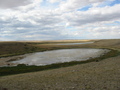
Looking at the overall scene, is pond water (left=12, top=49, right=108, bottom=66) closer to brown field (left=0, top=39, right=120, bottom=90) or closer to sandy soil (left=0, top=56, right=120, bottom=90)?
brown field (left=0, top=39, right=120, bottom=90)

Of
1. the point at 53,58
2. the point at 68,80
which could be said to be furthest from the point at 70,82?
the point at 53,58

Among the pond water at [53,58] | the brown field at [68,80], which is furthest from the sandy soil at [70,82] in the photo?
the pond water at [53,58]

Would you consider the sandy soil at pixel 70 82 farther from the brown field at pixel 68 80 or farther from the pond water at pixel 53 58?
the pond water at pixel 53 58

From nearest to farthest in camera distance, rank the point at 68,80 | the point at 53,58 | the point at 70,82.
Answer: the point at 70,82 → the point at 68,80 → the point at 53,58

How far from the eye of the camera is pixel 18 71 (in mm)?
25109

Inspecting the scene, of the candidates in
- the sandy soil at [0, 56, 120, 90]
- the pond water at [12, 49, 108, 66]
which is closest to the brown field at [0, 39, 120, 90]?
the sandy soil at [0, 56, 120, 90]

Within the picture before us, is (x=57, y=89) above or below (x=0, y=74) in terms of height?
above

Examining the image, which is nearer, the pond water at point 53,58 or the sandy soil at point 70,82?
the sandy soil at point 70,82

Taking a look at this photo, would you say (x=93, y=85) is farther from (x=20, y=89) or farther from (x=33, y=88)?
(x=20, y=89)

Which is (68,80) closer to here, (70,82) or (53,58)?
(70,82)

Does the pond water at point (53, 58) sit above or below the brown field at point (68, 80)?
below

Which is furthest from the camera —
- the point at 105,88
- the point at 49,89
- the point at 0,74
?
the point at 0,74

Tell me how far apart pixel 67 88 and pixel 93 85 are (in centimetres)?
250

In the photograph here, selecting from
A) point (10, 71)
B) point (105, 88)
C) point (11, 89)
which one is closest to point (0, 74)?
point (10, 71)
